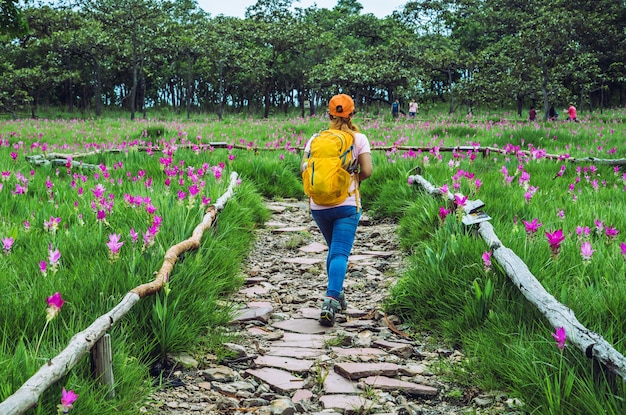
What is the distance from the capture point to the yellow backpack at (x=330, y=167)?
4082 millimetres

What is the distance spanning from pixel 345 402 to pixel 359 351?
2.54 ft

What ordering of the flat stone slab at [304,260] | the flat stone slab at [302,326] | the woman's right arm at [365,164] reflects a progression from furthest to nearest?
the flat stone slab at [304,260]
the woman's right arm at [365,164]
the flat stone slab at [302,326]

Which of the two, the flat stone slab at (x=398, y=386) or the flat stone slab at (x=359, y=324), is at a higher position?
the flat stone slab at (x=398, y=386)

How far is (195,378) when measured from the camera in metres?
3.14

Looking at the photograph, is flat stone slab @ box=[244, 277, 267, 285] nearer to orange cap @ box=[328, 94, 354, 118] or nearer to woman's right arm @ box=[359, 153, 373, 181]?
woman's right arm @ box=[359, 153, 373, 181]

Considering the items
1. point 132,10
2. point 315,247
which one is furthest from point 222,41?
point 315,247

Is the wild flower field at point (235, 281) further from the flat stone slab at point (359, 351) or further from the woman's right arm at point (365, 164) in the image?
the woman's right arm at point (365, 164)

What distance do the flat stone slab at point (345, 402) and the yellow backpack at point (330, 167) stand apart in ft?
5.24

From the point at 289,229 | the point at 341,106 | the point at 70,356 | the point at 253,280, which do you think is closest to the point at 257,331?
the point at 253,280

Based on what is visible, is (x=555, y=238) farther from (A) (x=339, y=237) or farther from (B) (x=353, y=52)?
(B) (x=353, y=52)

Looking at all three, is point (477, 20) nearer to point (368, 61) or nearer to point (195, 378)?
point (368, 61)

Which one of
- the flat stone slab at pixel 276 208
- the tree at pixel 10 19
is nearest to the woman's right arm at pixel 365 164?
the flat stone slab at pixel 276 208

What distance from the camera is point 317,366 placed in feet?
10.9

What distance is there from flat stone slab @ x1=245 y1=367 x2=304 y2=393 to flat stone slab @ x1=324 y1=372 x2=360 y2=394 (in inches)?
6.0
